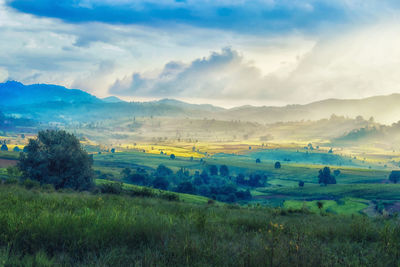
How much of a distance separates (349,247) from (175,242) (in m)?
4.79

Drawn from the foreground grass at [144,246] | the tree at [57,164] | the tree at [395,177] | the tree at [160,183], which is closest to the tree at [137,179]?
the tree at [160,183]

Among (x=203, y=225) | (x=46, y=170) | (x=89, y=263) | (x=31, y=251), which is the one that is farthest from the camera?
(x=46, y=170)

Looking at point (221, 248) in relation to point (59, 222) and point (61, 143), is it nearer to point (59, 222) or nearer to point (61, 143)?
point (59, 222)

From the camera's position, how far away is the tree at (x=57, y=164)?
54.2 metres

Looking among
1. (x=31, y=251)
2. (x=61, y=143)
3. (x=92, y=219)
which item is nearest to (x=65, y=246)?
(x=31, y=251)

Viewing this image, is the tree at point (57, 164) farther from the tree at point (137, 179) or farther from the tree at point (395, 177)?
the tree at point (395, 177)

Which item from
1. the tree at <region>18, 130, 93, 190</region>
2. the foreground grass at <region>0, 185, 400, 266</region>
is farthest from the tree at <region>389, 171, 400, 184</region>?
the foreground grass at <region>0, 185, 400, 266</region>

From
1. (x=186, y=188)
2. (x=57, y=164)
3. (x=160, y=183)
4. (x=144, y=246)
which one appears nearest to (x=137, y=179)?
(x=160, y=183)

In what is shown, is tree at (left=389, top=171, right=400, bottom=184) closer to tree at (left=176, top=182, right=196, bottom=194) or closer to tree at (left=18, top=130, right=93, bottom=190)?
tree at (left=176, top=182, right=196, bottom=194)

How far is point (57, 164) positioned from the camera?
181 feet

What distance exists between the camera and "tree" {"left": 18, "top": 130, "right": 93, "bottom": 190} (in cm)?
5422

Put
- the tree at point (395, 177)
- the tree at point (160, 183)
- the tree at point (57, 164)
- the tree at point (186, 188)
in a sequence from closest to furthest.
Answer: the tree at point (57, 164)
the tree at point (186, 188)
the tree at point (160, 183)
the tree at point (395, 177)

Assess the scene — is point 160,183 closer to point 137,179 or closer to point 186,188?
point 137,179

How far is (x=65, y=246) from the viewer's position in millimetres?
7133
